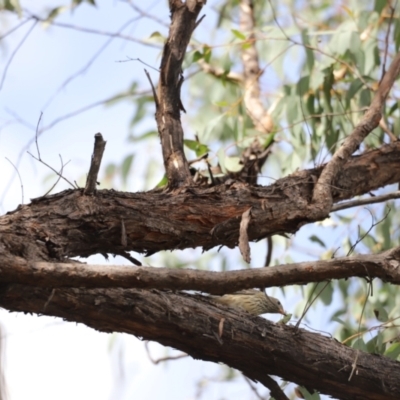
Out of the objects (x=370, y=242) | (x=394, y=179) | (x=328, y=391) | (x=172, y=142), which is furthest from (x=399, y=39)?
(x=328, y=391)

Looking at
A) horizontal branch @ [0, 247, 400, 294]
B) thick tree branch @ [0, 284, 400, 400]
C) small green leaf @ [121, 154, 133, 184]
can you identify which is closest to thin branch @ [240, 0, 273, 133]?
small green leaf @ [121, 154, 133, 184]

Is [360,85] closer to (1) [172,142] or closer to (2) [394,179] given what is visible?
(2) [394,179]

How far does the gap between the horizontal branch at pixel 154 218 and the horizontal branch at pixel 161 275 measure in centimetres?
15

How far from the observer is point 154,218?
77.2 inches

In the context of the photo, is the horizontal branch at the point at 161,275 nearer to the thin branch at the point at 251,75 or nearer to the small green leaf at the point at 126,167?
the thin branch at the point at 251,75

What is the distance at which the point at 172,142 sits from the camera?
7.83 ft

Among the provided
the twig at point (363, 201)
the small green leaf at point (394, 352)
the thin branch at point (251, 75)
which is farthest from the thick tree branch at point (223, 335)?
the thin branch at point (251, 75)

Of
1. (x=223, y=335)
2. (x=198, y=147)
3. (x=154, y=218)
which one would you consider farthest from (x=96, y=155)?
(x=198, y=147)

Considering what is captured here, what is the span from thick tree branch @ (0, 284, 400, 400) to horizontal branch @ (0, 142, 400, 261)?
0.40 ft

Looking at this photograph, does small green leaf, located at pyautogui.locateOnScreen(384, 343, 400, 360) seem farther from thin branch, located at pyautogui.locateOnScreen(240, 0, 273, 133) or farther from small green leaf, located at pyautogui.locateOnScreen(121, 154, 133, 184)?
small green leaf, located at pyautogui.locateOnScreen(121, 154, 133, 184)

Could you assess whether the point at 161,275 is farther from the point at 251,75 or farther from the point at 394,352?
the point at 251,75

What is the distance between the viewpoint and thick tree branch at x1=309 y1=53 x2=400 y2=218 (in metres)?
2.22

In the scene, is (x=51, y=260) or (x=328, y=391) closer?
(x=51, y=260)

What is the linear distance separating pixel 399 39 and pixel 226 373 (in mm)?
2606
